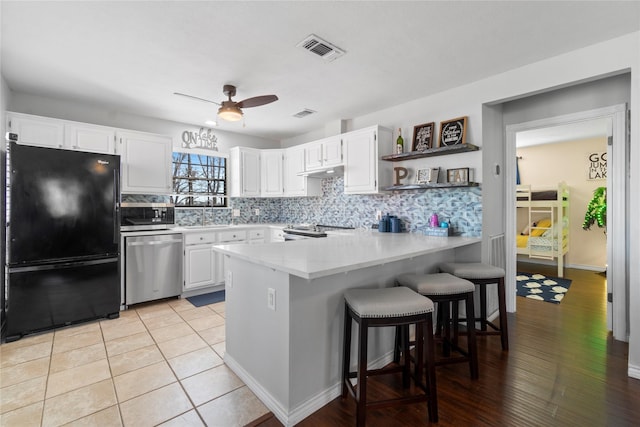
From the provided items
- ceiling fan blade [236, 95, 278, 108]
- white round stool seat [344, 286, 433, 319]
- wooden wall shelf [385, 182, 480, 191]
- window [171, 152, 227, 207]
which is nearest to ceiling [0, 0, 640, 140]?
ceiling fan blade [236, 95, 278, 108]

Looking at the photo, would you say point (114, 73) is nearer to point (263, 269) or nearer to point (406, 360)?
point (263, 269)

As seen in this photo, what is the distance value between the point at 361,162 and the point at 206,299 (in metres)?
2.76

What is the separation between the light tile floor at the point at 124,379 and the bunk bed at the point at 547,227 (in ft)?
17.7

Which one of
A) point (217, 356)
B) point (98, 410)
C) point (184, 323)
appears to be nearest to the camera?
point (98, 410)

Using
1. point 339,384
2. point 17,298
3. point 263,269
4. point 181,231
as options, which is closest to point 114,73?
point 181,231

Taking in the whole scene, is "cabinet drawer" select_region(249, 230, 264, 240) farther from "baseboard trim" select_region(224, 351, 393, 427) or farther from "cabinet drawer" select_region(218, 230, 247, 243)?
"baseboard trim" select_region(224, 351, 393, 427)

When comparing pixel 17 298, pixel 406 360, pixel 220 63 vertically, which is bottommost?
pixel 406 360

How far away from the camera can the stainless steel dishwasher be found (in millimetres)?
3529

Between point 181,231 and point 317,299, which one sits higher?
point 181,231

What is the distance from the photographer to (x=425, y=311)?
1.67m

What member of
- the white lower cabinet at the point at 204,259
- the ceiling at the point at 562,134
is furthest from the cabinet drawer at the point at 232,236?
the ceiling at the point at 562,134

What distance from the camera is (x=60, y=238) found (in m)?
2.91

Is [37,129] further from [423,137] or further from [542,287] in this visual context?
[542,287]

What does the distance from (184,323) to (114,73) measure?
2.61 metres
